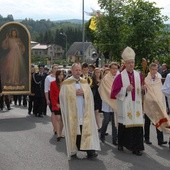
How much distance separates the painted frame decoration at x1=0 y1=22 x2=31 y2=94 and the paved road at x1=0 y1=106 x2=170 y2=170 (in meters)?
5.38

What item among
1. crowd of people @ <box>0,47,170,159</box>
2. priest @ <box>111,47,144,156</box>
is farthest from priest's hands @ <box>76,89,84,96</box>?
priest @ <box>111,47,144,156</box>

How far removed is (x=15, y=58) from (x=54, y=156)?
868cm

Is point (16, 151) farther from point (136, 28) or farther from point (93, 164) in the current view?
point (136, 28)

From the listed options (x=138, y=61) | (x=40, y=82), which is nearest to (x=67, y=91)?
(x=40, y=82)

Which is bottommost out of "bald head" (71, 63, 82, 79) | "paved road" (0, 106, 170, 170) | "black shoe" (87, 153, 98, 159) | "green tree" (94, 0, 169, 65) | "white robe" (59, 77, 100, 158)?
"paved road" (0, 106, 170, 170)

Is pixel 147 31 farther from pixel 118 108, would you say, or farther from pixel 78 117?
pixel 78 117

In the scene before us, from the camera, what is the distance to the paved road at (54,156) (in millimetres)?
8133

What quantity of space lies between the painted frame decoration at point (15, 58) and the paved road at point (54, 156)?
5379mm

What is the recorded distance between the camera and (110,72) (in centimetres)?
1065

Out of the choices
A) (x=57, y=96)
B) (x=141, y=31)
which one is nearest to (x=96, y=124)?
(x=57, y=96)

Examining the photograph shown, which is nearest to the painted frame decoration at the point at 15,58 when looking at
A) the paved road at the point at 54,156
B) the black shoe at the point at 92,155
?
the paved road at the point at 54,156

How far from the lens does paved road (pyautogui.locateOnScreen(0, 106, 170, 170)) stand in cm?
813

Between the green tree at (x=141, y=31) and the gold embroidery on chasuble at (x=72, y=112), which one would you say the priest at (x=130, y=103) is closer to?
the gold embroidery on chasuble at (x=72, y=112)

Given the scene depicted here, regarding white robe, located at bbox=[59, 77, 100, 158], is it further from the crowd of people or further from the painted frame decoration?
the painted frame decoration
